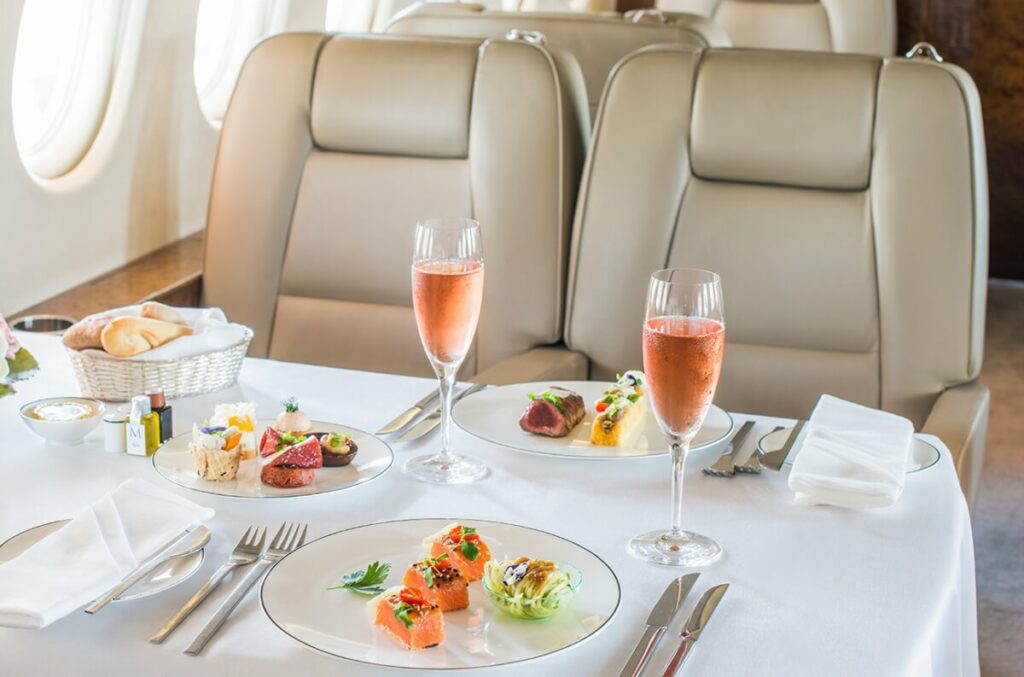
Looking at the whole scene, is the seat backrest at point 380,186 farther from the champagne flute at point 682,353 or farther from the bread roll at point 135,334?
the champagne flute at point 682,353

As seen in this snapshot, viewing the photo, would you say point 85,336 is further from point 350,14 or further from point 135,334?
point 350,14

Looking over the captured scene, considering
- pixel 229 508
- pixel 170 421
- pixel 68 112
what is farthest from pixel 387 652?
pixel 68 112

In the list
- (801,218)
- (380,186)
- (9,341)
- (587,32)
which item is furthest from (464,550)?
(587,32)

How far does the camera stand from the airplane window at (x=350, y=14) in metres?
4.57

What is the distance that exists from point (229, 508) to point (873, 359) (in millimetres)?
1247

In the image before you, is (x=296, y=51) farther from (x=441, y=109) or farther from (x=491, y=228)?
(x=491, y=228)

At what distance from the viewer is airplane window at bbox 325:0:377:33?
4574 millimetres

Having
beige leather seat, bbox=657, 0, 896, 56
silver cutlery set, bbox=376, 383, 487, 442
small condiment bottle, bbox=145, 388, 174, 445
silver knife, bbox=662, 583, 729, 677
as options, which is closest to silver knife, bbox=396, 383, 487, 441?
silver cutlery set, bbox=376, 383, 487, 442

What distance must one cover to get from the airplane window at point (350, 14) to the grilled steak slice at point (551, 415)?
3474 mm

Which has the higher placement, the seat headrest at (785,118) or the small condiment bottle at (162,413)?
the seat headrest at (785,118)

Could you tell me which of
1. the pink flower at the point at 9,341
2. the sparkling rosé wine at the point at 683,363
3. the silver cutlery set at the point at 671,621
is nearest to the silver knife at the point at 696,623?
the silver cutlery set at the point at 671,621

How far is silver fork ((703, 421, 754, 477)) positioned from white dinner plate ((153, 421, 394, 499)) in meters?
0.31

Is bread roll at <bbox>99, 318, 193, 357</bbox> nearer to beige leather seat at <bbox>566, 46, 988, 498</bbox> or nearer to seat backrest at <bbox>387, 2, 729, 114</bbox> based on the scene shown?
beige leather seat at <bbox>566, 46, 988, 498</bbox>

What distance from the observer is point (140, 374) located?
139cm
